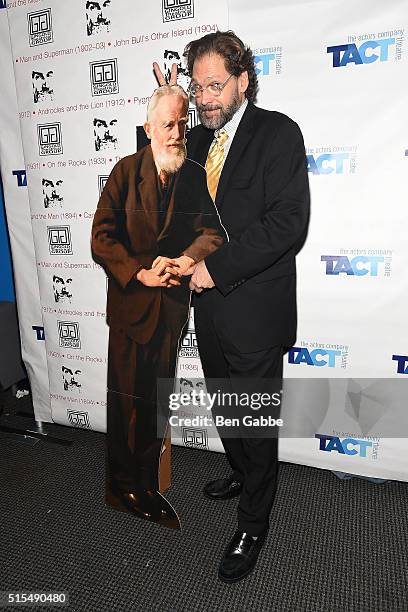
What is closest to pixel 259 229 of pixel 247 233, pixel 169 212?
pixel 247 233

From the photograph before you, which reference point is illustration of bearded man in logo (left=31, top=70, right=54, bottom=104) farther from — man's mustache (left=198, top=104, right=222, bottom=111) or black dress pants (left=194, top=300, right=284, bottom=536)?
black dress pants (left=194, top=300, right=284, bottom=536)

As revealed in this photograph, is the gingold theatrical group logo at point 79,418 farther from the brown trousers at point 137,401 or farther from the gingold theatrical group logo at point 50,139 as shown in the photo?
the gingold theatrical group logo at point 50,139

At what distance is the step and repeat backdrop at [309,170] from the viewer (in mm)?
2068

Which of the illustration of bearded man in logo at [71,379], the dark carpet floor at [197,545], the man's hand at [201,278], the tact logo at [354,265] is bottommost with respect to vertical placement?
the dark carpet floor at [197,545]

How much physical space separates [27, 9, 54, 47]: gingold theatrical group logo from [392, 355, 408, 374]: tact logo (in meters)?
2.29

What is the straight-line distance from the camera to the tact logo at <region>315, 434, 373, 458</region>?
2.46 m

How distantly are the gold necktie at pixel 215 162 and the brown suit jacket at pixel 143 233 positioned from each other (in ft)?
0.16

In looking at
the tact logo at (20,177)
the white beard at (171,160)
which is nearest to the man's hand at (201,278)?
the white beard at (171,160)

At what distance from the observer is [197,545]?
6.73 ft

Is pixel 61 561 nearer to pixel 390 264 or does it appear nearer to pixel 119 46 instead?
pixel 390 264

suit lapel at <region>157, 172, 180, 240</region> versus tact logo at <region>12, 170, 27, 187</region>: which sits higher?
tact logo at <region>12, 170, 27, 187</region>

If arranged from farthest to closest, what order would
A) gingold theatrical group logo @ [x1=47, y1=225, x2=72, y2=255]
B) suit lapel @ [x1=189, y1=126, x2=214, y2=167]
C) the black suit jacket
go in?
gingold theatrical group logo @ [x1=47, y1=225, x2=72, y2=255] < suit lapel @ [x1=189, y1=126, x2=214, y2=167] < the black suit jacket

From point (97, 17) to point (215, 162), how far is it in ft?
3.61

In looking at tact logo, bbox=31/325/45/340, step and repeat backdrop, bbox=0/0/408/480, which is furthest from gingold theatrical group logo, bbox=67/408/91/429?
tact logo, bbox=31/325/45/340
